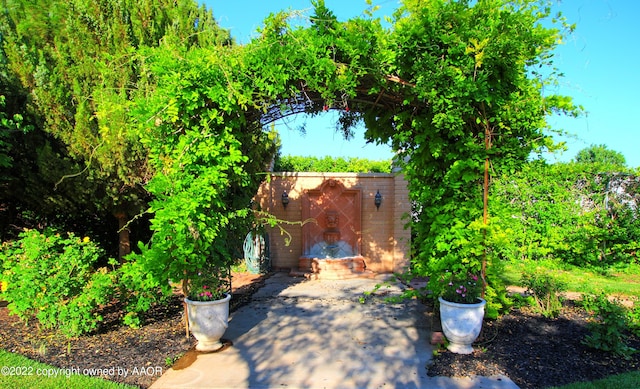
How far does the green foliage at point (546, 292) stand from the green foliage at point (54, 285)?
5.30m

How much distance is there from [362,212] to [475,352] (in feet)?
18.2

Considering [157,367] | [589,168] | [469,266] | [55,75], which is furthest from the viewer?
[589,168]

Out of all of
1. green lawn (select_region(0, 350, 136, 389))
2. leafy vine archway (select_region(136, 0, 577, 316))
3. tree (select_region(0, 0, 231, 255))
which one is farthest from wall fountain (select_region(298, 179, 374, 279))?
green lawn (select_region(0, 350, 136, 389))

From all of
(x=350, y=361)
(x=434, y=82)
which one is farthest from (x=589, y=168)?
(x=350, y=361)

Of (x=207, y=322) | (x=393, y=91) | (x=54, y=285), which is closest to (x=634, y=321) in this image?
(x=393, y=91)

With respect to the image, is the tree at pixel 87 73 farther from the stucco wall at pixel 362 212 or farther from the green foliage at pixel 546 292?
the green foliage at pixel 546 292

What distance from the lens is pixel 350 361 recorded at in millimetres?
3783

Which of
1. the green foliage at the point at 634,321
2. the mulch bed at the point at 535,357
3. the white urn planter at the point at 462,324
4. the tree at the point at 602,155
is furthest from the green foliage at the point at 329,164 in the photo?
the tree at the point at 602,155

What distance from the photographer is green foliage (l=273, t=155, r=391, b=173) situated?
529 inches

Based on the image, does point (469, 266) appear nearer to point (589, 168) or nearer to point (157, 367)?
point (157, 367)

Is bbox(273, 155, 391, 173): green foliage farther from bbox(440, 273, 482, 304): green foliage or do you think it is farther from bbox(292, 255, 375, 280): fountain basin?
bbox(440, 273, 482, 304): green foliage

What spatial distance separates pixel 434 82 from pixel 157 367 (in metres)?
3.81

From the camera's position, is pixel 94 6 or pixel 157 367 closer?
pixel 157 367

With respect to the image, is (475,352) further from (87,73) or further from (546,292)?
(87,73)
